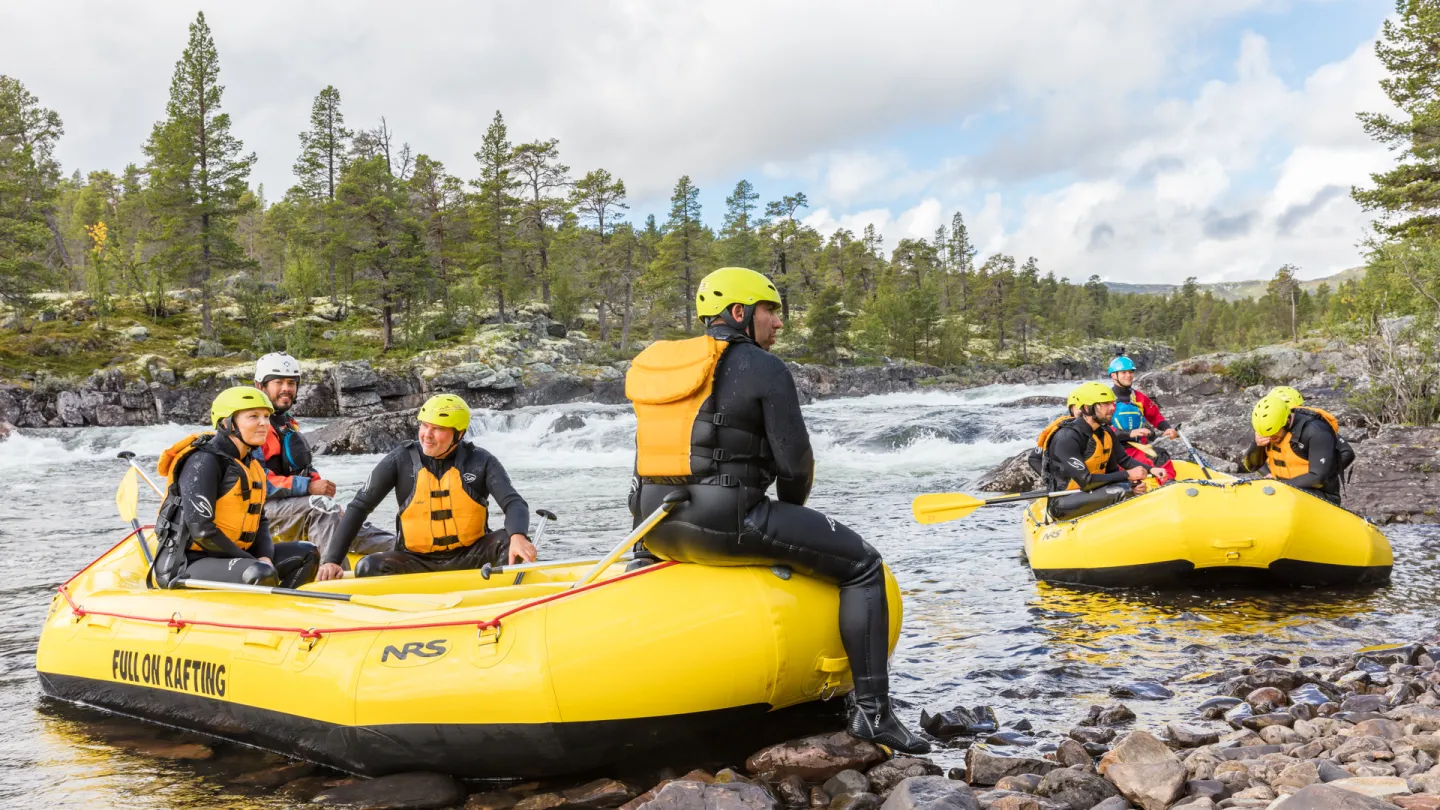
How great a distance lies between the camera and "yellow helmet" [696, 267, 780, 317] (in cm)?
425

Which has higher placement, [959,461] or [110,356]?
[110,356]

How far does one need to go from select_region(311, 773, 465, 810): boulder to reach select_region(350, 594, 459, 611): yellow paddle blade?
1052 millimetres

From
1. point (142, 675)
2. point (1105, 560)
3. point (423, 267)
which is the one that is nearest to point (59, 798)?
point (142, 675)

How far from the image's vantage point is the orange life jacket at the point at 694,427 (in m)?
4.05

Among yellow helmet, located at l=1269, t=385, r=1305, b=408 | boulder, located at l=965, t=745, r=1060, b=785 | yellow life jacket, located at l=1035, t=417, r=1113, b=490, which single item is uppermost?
yellow helmet, located at l=1269, t=385, r=1305, b=408

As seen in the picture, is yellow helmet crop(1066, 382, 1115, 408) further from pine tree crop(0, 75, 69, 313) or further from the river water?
pine tree crop(0, 75, 69, 313)

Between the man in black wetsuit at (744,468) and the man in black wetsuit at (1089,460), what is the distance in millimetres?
5004

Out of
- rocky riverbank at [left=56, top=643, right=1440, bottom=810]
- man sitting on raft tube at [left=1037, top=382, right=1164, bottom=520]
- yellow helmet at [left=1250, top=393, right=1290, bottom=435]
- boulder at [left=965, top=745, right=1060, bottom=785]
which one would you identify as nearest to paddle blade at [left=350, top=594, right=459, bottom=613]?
rocky riverbank at [left=56, top=643, right=1440, bottom=810]

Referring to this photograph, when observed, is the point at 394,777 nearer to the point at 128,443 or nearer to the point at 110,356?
the point at 128,443

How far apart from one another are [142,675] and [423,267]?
1722 inches

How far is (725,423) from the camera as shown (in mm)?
4047

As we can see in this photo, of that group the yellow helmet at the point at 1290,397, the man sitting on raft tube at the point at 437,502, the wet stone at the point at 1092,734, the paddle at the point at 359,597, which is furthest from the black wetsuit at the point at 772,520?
the yellow helmet at the point at 1290,397

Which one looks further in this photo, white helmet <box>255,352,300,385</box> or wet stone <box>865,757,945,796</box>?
white helmet <box>255,352,300,385</box>

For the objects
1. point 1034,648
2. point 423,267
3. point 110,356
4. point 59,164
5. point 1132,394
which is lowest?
point 1034,648
